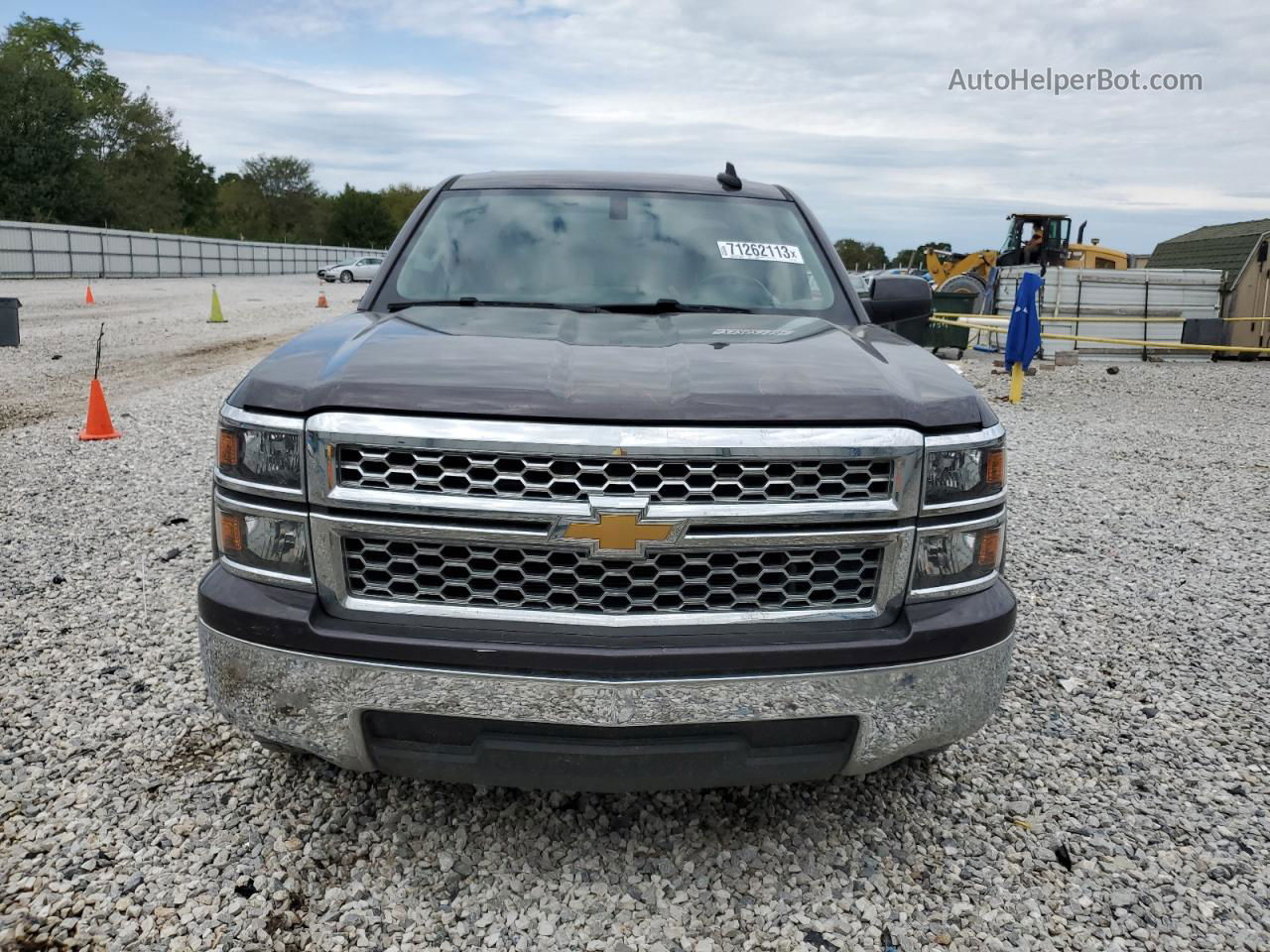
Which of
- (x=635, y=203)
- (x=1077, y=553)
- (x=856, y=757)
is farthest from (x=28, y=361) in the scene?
(x=856, y=757)

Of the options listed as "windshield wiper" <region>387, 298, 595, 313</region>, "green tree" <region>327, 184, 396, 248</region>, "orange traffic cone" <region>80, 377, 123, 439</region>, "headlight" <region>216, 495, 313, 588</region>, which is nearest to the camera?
"headlight" <region>216, 495, 313, 588</region>

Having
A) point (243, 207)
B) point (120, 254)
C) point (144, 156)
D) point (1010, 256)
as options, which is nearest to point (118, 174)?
point (144, 156)

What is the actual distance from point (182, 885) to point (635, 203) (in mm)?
2826

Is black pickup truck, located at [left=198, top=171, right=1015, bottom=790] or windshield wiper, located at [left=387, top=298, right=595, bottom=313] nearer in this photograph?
black pickup truck, located at [left=198, top=171, right=1015, bottom=790]

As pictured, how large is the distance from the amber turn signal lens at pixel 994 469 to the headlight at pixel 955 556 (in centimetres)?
9

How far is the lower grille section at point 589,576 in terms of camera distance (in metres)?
2.30

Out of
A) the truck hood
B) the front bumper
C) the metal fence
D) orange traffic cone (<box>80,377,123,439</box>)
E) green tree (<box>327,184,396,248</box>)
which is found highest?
green tree (<box>327,184,396,248</box>)

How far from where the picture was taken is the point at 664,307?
3.52 m

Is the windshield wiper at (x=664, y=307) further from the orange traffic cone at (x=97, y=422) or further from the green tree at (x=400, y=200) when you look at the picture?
the green tree at (x=400, y=200)

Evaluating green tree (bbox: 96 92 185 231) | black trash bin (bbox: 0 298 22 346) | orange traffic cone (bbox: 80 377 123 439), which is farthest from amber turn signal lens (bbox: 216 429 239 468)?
green tree (bbox: 96 92 185 231)

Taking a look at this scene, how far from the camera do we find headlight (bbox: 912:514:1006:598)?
240 cm

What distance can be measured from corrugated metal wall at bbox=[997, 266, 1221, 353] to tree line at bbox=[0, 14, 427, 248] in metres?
52.1

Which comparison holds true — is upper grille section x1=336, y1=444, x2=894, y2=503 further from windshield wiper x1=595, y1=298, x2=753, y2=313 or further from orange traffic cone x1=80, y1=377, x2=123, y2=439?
orange traffic cone x1=80, y1=377, x2=123, y2=439

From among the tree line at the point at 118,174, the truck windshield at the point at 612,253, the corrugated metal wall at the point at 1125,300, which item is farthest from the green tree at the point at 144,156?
the truck windshield at the point at 612,253
